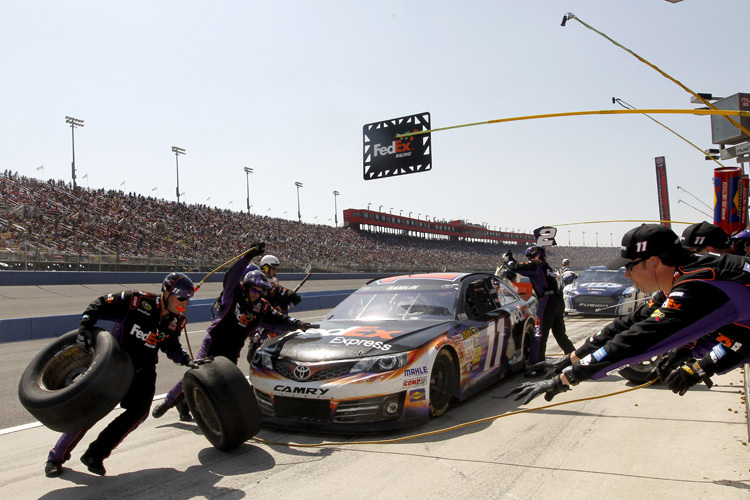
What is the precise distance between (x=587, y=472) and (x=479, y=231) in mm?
85732

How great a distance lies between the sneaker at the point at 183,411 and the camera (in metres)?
5.45

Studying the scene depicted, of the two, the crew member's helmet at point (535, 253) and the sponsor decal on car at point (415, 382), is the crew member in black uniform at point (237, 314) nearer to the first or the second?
the sponsor decal on car at point (415, 382)

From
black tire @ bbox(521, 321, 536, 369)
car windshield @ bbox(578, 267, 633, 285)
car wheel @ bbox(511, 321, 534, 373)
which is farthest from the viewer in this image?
car windshield @ bbox(578, 267, 633, 285)

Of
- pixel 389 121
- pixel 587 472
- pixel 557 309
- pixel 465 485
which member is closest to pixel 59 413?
pixel 465 485

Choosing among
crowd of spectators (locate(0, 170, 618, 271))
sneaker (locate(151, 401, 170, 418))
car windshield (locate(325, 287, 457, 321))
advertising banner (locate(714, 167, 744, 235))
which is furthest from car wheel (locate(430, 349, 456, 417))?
crowd of spectators (locate(0, 170, 618, 271))

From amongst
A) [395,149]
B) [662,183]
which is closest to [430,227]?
[662,183]

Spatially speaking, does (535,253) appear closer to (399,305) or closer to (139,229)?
(399,305)

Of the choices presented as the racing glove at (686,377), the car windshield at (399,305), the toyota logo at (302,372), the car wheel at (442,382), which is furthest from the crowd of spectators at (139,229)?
the racing glove at (686,377)

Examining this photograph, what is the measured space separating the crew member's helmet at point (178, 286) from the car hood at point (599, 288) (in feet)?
41.3

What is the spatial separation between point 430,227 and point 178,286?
247 ft

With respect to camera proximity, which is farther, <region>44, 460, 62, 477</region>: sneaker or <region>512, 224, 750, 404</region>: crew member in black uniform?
<region>44, 460, 62, 477</region>: sneaker

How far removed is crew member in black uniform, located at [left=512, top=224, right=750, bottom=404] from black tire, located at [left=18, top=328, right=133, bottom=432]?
2725 millimetres

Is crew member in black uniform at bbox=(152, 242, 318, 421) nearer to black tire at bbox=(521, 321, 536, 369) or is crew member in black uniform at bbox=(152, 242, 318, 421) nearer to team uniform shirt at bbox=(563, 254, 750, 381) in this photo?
black tire at bbox=(521, 321, 536, 369)

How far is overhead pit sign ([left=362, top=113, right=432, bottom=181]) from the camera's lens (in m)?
18.3
